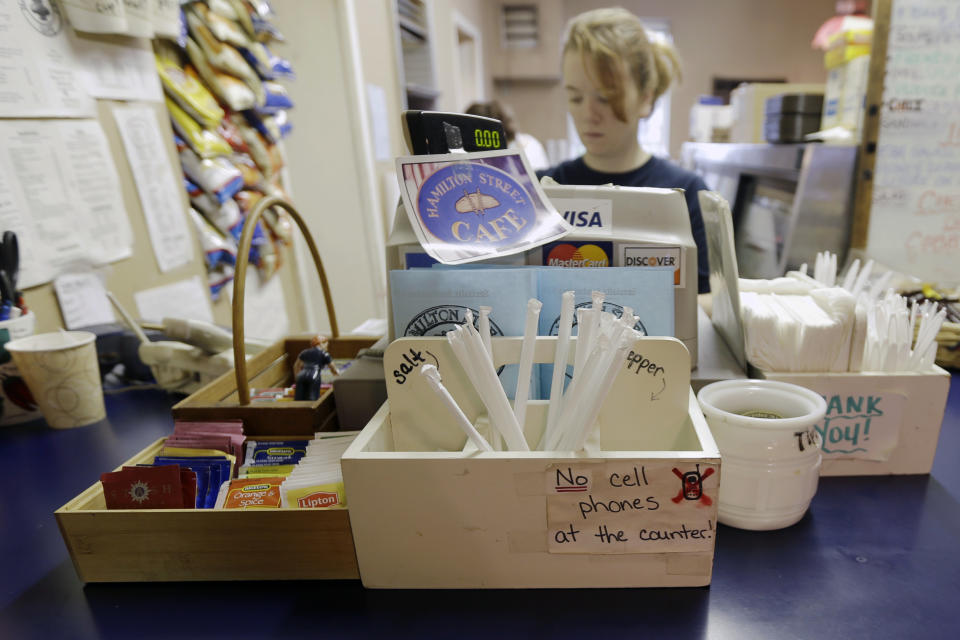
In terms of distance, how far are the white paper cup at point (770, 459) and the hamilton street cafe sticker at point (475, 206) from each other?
0.30 meters

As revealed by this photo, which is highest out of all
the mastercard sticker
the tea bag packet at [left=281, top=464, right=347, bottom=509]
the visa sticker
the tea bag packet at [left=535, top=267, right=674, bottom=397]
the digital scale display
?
the digital scale display

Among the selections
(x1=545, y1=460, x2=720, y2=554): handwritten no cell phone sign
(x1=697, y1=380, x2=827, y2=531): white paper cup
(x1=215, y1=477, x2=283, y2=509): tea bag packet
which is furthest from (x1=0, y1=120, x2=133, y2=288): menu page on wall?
(x1=697, y1=380, x2=827, y2=531): white paper cup

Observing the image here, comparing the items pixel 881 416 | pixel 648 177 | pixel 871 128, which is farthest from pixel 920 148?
pixel 881 416

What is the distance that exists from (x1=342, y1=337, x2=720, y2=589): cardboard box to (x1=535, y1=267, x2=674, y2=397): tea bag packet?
9 centimetres

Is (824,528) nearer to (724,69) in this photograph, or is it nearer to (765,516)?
(765,516)

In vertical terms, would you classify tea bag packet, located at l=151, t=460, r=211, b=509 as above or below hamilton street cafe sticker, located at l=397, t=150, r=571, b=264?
below

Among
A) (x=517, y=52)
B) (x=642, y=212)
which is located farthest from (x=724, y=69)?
(x=642, y=212)

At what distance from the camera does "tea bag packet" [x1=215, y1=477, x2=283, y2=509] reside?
24.6 inches

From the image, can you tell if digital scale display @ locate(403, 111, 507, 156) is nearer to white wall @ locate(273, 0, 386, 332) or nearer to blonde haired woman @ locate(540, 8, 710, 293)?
blonde haired woman @ locate(540, 8, 710, 293)

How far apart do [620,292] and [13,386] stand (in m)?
1.13

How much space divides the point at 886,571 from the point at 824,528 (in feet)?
0.23

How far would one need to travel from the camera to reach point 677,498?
52cm

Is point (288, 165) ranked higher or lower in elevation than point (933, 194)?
higher

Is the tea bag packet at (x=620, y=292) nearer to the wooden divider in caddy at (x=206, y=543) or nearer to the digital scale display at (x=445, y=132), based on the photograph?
the digital scale display at (x=445, y=132)
